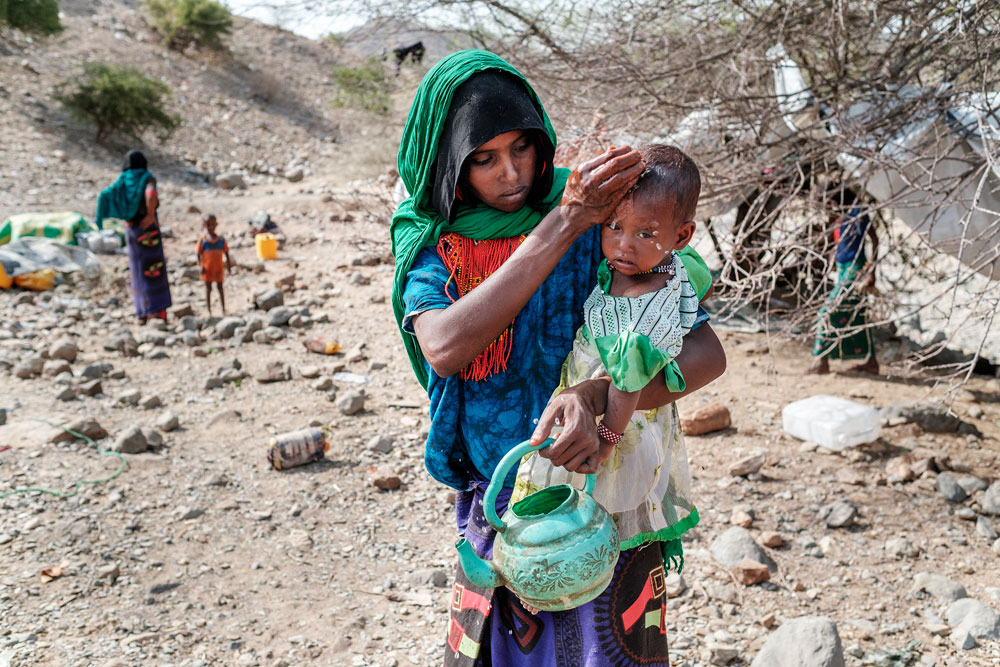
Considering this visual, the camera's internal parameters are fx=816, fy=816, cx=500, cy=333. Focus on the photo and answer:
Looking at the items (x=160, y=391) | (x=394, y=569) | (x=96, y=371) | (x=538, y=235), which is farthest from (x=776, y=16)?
(x=96, y=371)

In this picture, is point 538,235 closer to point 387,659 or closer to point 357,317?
point 387,659

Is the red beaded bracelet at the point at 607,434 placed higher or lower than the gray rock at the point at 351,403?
higher

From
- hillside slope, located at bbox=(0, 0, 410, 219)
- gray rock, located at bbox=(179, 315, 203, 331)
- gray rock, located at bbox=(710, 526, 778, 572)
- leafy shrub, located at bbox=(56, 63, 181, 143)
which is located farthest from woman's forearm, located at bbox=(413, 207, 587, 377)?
leafy shrub, located at bbox=(56, 63, 181, 143)

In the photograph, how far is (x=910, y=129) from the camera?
4.03 m

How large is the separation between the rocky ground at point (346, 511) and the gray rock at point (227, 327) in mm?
18

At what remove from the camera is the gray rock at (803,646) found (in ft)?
8.12

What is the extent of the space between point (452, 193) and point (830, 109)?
3771 millimetres

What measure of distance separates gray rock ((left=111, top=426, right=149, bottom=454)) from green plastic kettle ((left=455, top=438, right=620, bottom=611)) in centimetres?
351

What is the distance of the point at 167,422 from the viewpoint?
187 inches

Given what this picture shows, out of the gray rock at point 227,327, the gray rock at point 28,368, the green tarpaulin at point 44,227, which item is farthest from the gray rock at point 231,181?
the gray rock at point 28,368

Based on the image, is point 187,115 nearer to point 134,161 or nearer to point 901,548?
point 134,161

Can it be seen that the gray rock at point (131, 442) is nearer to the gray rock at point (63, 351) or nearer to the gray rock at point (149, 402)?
the gray rock at point (149, 402)

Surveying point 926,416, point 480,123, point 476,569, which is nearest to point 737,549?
point 926,416

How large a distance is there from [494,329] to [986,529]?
10.1ft
